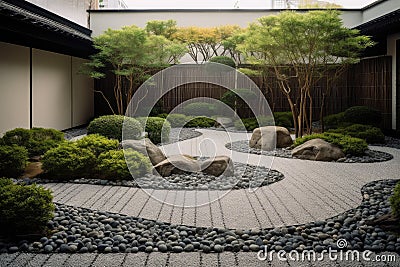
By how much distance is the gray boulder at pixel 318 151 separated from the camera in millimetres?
8562

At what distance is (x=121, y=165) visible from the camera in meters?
6.54

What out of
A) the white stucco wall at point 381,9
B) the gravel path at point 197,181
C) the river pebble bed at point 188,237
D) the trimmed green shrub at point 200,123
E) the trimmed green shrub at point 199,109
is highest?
the white stucco wall at point 381,9

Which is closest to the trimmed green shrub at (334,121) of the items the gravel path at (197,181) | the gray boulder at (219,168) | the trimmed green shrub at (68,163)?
the gravel path at (197,181)

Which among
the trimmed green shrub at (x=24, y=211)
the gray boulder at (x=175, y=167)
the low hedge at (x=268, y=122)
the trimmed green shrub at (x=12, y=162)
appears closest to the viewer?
the trimmed green shrub at (x=24, y=211)

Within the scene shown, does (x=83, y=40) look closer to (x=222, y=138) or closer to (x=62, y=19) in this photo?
(x=62, y=19)

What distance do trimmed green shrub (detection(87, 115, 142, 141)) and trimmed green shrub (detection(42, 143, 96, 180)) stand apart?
95.9 inches

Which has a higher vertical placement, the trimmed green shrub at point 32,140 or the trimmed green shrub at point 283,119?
the trimmed green shrub at point 283,119

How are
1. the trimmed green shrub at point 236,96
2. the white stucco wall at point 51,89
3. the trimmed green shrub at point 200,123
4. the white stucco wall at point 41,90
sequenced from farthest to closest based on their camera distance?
the trimmed green shrub at point 236,96, the trimmed green shrub at point 200,123, the white stucco wall at point 51,89, the white stucco wall at point 41,90

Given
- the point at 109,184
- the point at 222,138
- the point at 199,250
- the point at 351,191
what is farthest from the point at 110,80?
the point at 199,250

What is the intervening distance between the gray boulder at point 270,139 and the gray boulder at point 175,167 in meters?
3.24

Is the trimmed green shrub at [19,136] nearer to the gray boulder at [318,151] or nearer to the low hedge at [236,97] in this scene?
the gray boulder at [318,151]

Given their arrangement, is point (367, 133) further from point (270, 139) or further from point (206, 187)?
point (206, 187)

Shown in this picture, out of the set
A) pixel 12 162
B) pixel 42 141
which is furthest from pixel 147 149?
pixel 42 141

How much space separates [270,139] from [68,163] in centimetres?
475
